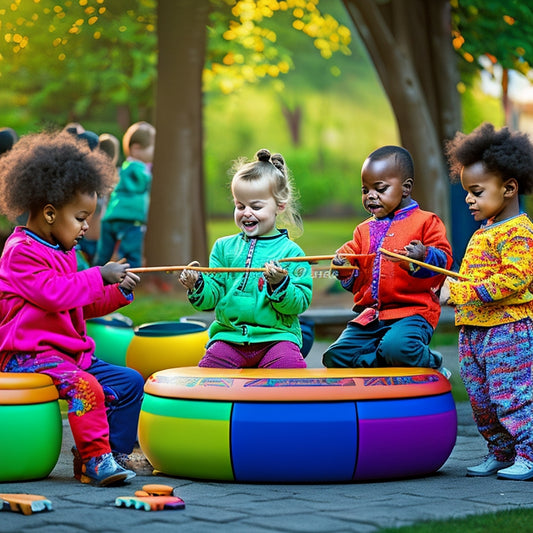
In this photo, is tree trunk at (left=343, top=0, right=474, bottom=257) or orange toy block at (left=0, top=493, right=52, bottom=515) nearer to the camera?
orange toy block at (left=0, top=493, right=52, bottom=515)

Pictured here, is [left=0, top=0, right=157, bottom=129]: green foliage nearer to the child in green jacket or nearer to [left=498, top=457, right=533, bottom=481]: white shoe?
the child in green jacket

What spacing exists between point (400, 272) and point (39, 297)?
1658 mm

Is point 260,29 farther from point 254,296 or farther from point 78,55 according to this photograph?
point 254,296

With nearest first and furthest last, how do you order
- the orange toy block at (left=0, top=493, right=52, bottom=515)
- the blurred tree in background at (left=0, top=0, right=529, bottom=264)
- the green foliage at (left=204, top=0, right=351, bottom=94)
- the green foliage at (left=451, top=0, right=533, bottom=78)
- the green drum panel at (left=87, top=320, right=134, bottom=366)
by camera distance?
the orange toy block at (left=0, top=493, right=52, bottom=515) < the green drum panel at (left=87, top=320, right=134, bottom=366) < the green foliage at (left=451, top=0, right=533, bottom=78) < the blurred tree in background at (left=0, top=0, right=529, bottom=264) < the green foliage at (left=204, top=0, right=351, bottom=94)

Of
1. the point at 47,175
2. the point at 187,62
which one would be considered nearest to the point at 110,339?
the point at 47,175

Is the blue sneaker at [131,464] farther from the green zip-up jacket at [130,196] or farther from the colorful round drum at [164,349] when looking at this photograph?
the green zip-up jacket at [130,196]

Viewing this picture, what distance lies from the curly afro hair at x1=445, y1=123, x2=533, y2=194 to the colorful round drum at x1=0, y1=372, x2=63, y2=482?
7.06 ft

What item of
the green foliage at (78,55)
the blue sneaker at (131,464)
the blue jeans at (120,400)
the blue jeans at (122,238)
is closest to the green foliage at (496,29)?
the blue jeans at (122,238)

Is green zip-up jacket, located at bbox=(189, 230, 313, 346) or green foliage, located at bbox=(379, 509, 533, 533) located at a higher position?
green zip-up jacket, located at bbox=(189, 230, 313, 346)

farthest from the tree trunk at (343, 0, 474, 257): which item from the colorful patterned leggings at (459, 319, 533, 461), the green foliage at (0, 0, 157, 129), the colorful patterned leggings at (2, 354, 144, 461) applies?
the colorful patterned leggings at (2, 354, 144, 461)

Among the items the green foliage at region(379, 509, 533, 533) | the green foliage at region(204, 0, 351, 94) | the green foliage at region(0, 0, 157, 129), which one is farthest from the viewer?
A: the green foliage at region(204, 0, 351, 94)

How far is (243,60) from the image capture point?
18.0 meters

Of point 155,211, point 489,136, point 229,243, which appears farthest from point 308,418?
point 155,211

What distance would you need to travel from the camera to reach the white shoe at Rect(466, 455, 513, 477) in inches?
174
